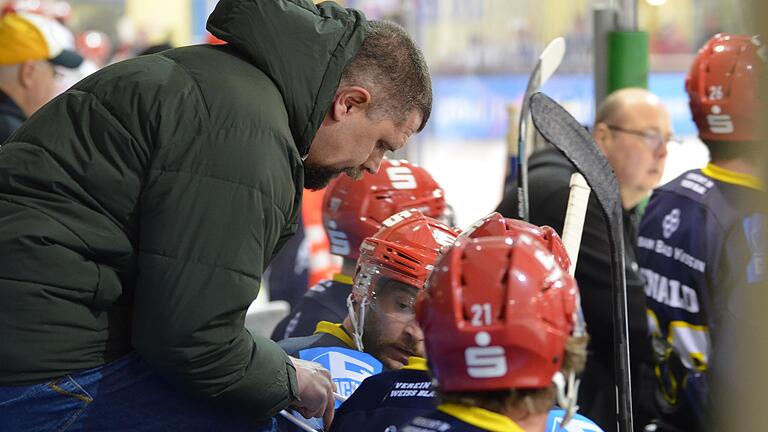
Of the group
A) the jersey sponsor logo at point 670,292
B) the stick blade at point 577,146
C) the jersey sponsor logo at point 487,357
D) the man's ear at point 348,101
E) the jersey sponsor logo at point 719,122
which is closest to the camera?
the jersey sponsor logo at point 487,357

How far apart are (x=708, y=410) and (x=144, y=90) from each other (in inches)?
83.1

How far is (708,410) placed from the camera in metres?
3.32

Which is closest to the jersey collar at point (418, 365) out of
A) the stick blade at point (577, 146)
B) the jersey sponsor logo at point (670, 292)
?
the stick blade at point (577, 146)

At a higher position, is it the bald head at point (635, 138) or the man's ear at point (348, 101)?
the man's ear at point (348, 101)

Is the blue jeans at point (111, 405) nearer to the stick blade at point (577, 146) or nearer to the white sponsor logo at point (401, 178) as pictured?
the stick blade at point (577, 146)

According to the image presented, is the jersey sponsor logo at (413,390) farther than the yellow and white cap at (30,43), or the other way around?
the yellow and white cap at (30,43)

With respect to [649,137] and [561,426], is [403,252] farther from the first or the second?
[649,137]

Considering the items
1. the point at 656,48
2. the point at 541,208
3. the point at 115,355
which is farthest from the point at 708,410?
the point at 656,48

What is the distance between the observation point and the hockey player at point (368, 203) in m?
3.21

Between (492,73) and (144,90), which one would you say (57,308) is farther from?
Answer: (492,73)

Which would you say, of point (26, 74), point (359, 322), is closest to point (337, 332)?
point (359, 322)

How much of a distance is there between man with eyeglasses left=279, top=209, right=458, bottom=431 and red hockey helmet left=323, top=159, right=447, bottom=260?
0.72 metres

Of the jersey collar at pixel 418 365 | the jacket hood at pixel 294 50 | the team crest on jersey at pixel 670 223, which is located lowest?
the team crest on jersey at pixel 670 223

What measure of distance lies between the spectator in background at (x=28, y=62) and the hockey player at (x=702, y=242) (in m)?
2.57
